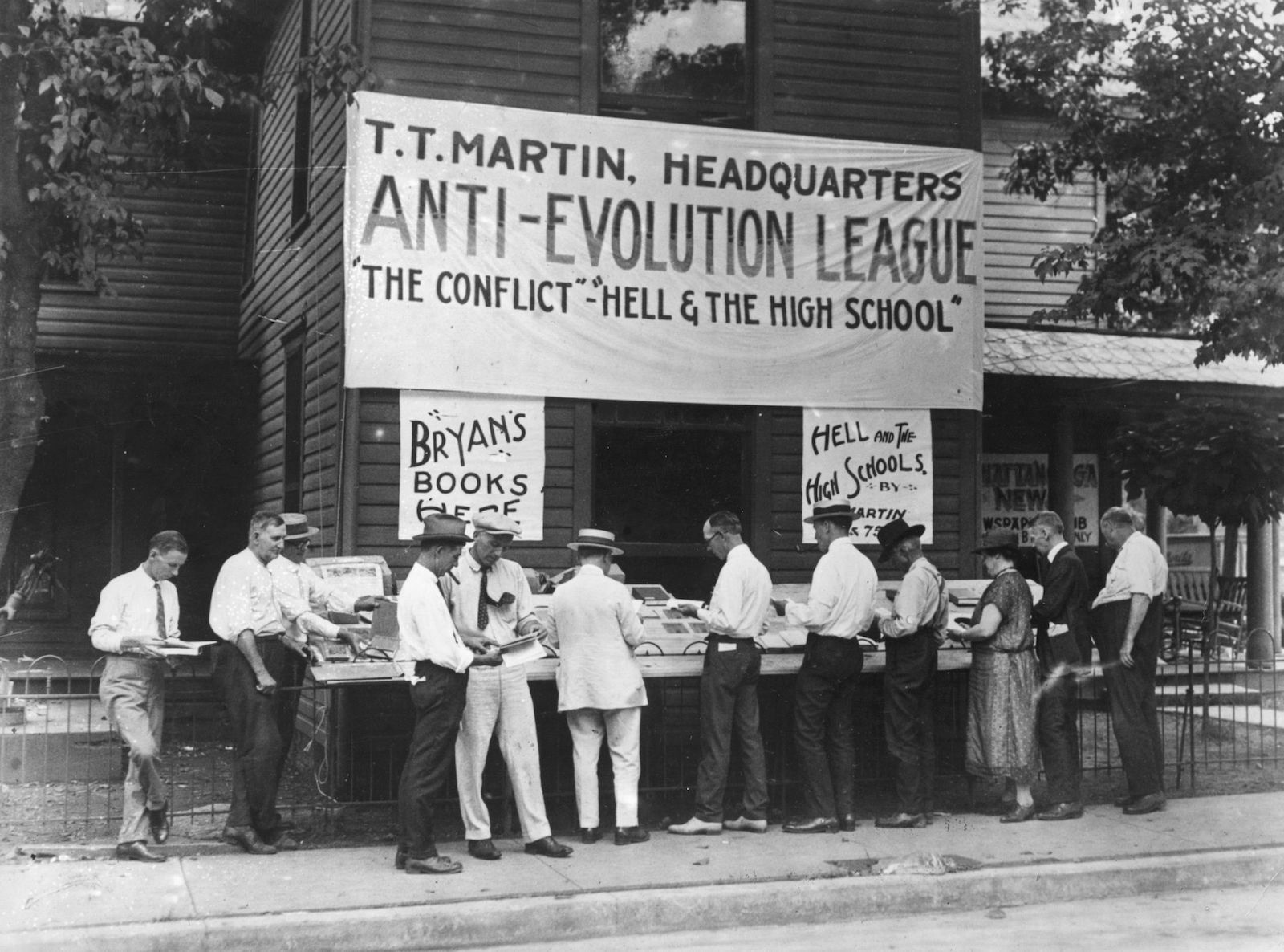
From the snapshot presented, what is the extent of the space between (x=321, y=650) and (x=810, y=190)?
549 cm

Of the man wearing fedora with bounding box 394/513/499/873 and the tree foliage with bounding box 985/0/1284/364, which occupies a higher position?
the tree foliage with bounding box 985/0/1284/364

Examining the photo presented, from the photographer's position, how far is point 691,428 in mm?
Result: 10430

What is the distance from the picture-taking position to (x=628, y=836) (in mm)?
7918

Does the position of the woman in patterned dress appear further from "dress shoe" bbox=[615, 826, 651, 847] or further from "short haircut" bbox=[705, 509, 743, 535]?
"dress shoe" bbox=[615, 826, 651, 847]

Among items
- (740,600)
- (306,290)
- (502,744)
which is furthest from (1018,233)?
(502,744)

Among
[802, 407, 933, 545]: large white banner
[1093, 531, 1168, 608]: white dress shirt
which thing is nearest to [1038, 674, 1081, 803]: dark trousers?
[1093, 531, 1168, 608]: white dress shirt

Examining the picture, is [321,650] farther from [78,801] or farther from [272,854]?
[78,801]

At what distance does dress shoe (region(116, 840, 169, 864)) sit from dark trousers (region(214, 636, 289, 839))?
0.45 m

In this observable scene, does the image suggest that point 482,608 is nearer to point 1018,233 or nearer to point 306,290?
point 306,290

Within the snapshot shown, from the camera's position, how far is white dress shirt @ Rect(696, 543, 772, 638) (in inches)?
321

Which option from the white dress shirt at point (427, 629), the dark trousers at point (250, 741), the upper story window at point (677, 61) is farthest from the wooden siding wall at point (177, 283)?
the white dress shirt at point (427, 629)

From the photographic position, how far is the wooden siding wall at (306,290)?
1014cm

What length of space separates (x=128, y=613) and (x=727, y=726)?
3676mm

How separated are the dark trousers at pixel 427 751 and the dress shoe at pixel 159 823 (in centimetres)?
149
